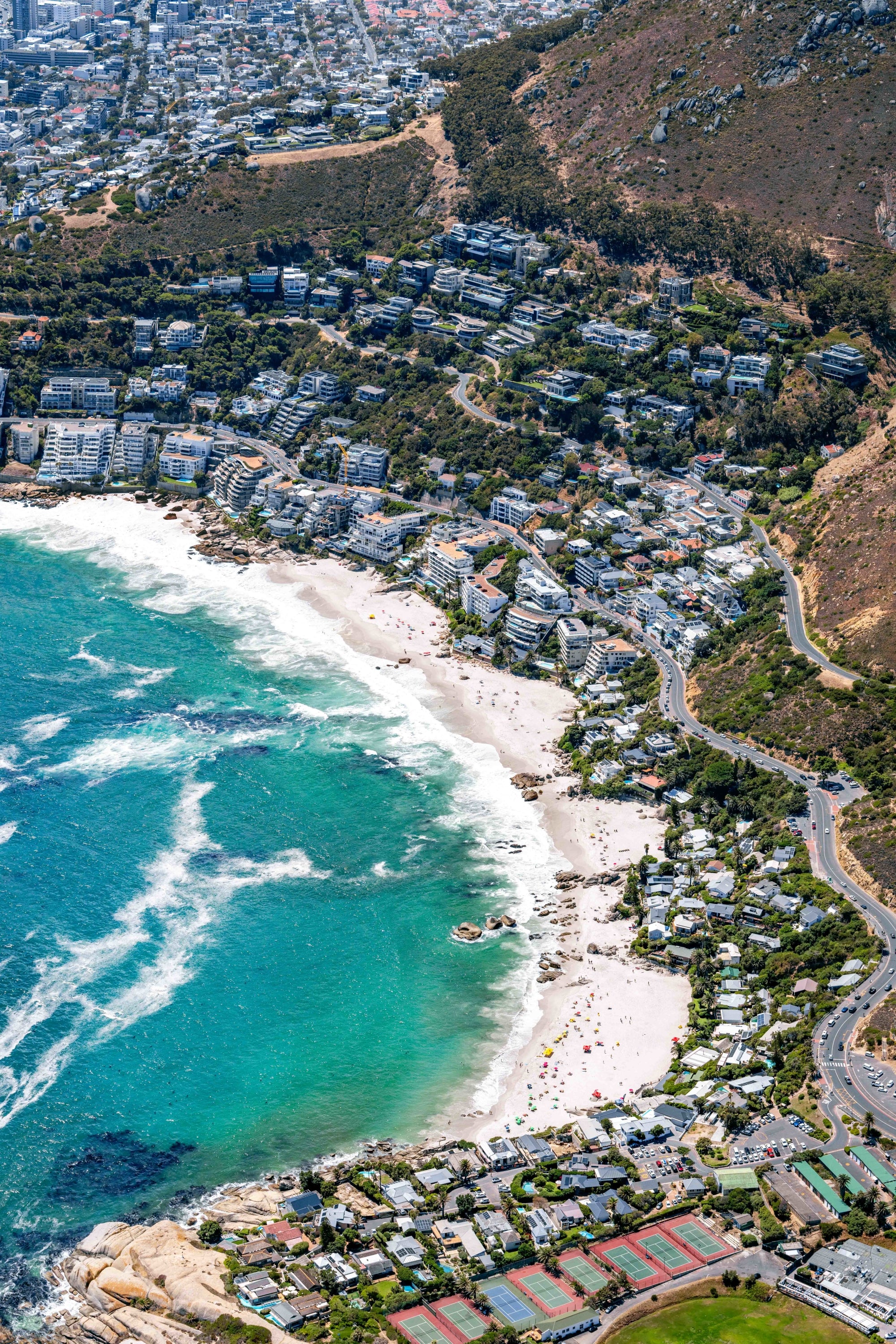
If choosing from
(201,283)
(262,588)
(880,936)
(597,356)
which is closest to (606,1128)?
(880,936)

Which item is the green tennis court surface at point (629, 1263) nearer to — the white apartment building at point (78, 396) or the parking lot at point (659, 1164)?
the parking lot at point (659, 1164)

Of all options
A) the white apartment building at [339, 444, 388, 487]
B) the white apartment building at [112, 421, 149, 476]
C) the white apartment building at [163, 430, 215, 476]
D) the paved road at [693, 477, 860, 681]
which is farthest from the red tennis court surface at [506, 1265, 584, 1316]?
the white apartment building at [112, 421, 149, 476]

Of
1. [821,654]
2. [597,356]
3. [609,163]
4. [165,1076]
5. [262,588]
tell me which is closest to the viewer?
[165,1076]

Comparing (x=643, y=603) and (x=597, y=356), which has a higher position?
(x=597, y=356)

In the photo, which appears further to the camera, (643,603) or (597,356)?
(597,356)

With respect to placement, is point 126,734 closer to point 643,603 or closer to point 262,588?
point 262,588

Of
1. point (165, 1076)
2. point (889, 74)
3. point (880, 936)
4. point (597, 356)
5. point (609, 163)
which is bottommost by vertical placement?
point (165, 1076)

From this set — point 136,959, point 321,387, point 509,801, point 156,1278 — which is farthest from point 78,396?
point 156,1278
